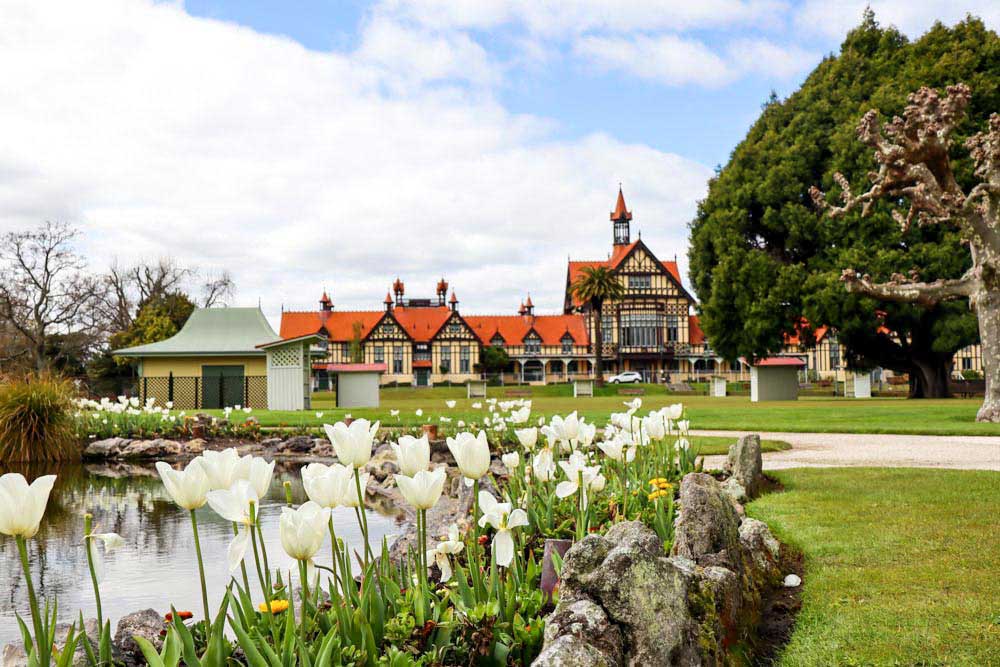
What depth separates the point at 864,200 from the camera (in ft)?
63.3

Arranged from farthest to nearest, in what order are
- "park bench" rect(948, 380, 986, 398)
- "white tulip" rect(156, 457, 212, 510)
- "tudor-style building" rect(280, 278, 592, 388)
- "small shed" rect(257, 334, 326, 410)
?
1. "tudor-style building" rect(280, 278, 592, 388)
2. "park bench" rect(948, 380, 986, 398)
3. "small shed" rect(257, 334, 326, 410)
4. "white tulip" rect(156, 457, 212, 510)

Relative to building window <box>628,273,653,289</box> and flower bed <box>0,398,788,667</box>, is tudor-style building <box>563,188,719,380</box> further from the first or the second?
flower bed <box>0,398,788,667</box>

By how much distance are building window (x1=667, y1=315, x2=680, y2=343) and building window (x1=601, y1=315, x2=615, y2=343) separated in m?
4.97

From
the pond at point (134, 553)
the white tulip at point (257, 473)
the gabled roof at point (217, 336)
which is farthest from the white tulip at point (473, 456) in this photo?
the gabled roof at point (217, 336)

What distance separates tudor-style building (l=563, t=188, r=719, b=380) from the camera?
69.7m

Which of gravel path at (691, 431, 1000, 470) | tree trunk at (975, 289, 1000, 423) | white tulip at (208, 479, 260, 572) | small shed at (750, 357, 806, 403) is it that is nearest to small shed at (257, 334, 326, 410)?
small shed at (750, 357, 806, 403)

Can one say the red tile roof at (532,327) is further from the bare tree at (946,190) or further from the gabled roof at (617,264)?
the bare tree at (946,190)

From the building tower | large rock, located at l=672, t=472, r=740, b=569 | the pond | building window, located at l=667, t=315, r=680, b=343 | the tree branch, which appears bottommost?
the pond

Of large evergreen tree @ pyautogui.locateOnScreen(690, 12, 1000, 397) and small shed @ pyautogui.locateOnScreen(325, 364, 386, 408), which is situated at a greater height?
large evergreen tree @ pyautogui.locateOnScreen(690, 12, 1000, 397)

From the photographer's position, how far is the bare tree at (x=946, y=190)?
56.5 ft

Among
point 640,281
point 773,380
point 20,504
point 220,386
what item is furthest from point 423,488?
point 640,281

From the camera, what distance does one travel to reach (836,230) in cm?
3183

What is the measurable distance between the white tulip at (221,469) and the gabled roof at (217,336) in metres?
32.9

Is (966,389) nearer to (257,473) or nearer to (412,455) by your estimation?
(412,455)
